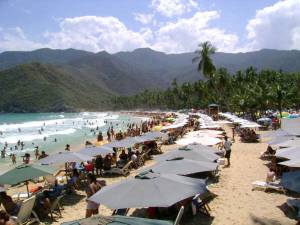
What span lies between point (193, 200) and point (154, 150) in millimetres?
12078

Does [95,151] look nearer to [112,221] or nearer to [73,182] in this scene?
[73,182]

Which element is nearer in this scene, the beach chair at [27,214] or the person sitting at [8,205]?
the beach chair at [27,214]

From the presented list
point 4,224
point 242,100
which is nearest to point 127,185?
point 4,224

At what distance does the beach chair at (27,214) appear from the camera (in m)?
9.33

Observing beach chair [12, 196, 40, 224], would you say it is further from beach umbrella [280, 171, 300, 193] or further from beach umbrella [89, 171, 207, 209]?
beach umbrella [280, 171, 300, 193]

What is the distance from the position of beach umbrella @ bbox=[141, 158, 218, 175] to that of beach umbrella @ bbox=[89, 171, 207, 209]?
79.4 inches

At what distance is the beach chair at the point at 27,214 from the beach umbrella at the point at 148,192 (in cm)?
224

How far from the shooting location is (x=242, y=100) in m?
46.8

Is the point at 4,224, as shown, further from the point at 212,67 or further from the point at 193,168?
the point at 212,67

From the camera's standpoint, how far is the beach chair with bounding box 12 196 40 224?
9.33 m

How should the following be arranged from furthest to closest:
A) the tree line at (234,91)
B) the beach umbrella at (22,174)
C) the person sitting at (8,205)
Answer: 1. the tree line at (234,91)
2. the beach umbrella at (22,174)
3. the person sitting at (8,205)

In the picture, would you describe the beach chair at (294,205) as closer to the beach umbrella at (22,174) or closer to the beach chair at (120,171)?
the beach umbrella at (22,174)

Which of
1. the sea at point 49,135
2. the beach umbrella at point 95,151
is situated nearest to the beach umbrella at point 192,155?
the beach umbrella at point 95,151

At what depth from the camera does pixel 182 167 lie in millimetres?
10945
